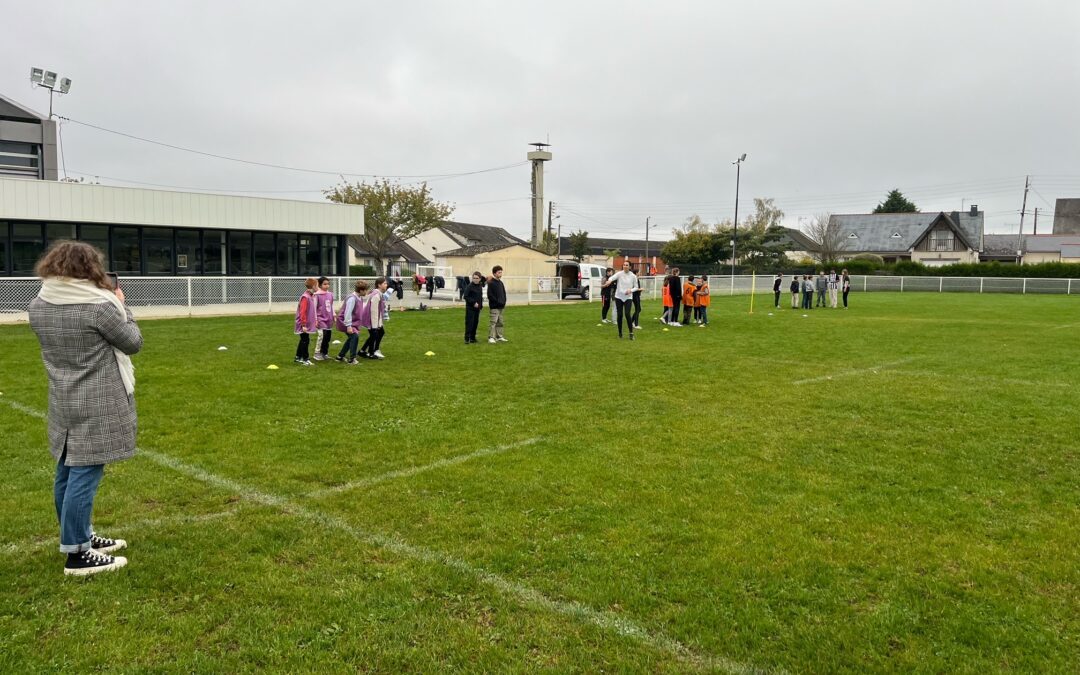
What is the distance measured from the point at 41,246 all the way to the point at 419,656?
28479mm

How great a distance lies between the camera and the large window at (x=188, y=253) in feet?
94.1

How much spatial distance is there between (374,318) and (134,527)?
333 inches

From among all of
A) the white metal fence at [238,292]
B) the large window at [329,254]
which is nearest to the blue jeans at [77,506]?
the white metal fence at [238,292]

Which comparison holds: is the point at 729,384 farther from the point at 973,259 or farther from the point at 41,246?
the point at 973,259

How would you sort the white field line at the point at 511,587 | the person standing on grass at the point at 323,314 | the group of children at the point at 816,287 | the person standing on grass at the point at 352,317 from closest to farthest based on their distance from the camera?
the white field line at the point at 511,587
the person standing on grass at the point at 323,314
the person standing on grass at the point at 352,317
the group of children at the point at 816,287

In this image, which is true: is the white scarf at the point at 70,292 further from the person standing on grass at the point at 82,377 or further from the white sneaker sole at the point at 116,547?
the white sneaker sole at the point at 116,547

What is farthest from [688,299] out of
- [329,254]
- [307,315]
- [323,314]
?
[329,254]

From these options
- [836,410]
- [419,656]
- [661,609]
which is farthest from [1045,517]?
[419,656]

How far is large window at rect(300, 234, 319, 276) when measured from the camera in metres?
32.3

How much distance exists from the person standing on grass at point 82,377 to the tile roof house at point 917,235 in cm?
7645

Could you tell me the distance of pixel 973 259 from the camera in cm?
7019

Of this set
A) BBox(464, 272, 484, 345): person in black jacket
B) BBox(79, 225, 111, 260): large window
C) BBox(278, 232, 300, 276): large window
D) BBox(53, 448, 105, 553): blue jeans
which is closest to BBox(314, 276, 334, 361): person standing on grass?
BBox(464, 272, 484, 345): person in black jacket

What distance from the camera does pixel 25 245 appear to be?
25.3 meters

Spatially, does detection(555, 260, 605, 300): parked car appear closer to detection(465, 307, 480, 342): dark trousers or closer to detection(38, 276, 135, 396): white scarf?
detection(465, 307, 480, 342): dark trousers
